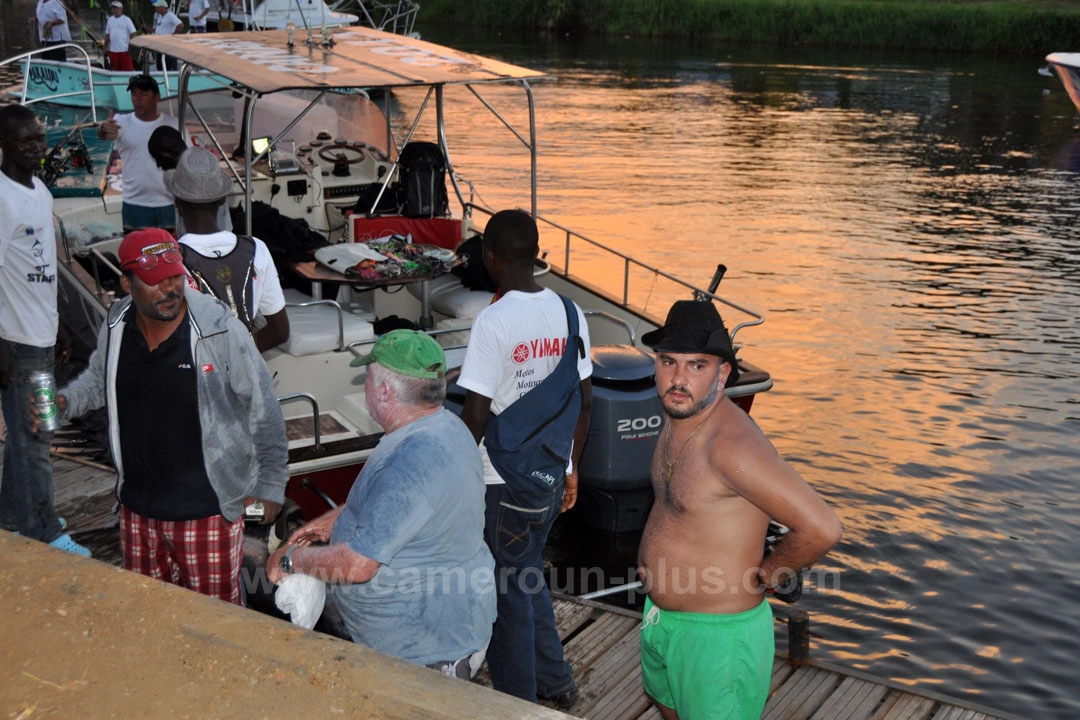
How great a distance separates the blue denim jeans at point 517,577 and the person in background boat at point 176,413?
2.88ft

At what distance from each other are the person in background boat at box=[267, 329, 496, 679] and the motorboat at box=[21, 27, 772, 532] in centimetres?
204

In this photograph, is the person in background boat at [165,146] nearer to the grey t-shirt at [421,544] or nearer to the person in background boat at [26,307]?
the person in background boat at [26,307]

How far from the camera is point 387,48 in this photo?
8625mm

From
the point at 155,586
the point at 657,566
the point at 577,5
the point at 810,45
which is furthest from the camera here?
the point at 577,5

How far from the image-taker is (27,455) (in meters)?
4.89

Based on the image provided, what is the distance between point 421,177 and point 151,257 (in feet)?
18.4

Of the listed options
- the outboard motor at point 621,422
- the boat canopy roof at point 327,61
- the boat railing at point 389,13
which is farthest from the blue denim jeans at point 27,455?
the boat railing at point 389,13

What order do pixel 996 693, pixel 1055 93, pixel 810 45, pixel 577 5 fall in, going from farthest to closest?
pixel 577 5
pixel 810 45
pixel 1055 93
pixel 996 693

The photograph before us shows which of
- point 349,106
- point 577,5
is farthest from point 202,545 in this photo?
point 577,5

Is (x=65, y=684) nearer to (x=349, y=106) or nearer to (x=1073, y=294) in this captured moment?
(x=349, y=106)

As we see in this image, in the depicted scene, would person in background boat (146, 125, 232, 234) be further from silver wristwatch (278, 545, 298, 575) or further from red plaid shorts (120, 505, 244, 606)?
silver wristwatch (278, 545, 298, 575)

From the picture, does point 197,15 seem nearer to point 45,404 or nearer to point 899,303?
point 899,303

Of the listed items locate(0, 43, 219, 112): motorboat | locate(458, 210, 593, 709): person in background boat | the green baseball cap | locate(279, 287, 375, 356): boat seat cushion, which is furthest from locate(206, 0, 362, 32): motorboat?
the green baseball cap

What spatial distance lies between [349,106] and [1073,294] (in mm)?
9896
